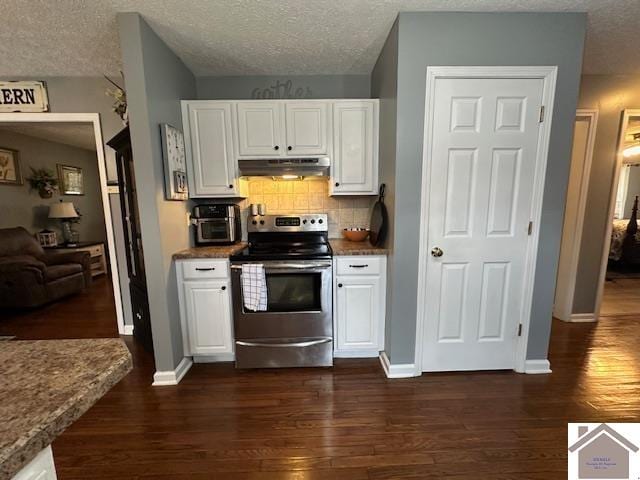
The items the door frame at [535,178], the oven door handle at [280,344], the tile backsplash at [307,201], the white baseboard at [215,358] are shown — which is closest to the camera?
the door frame at [535,178]

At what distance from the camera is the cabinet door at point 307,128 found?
7.96ft

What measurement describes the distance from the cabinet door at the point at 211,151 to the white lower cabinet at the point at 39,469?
2104mm

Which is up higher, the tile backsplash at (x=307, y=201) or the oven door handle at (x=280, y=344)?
the tile backsplash at (x=307, y=201)

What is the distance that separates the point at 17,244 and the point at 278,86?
3993mm

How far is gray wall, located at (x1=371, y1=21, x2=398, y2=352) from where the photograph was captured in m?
1.94

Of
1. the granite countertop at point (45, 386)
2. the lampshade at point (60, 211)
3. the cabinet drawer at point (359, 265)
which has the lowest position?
the cabinet drawer at point (359, 265)

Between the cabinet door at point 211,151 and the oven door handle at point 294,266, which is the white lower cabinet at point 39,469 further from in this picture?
the cabinet door at point 211,151

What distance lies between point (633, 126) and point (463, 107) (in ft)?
14.0

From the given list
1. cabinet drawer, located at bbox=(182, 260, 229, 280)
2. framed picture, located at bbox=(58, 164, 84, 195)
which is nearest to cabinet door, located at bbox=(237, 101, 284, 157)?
cabinet drawer, located at bbox=(182, 260, 229, 280)

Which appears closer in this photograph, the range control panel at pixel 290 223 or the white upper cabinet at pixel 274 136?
the white upper cabinet at pixel 274 136

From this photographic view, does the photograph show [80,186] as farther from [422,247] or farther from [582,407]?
[582,407]

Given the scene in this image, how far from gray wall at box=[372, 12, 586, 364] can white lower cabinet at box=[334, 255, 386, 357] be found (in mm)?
234

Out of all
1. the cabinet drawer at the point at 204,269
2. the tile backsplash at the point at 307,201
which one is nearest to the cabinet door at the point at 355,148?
the tile backsplash at the point at 307,201

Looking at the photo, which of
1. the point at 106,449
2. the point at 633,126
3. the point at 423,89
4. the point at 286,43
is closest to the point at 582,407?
the point at 423,89
